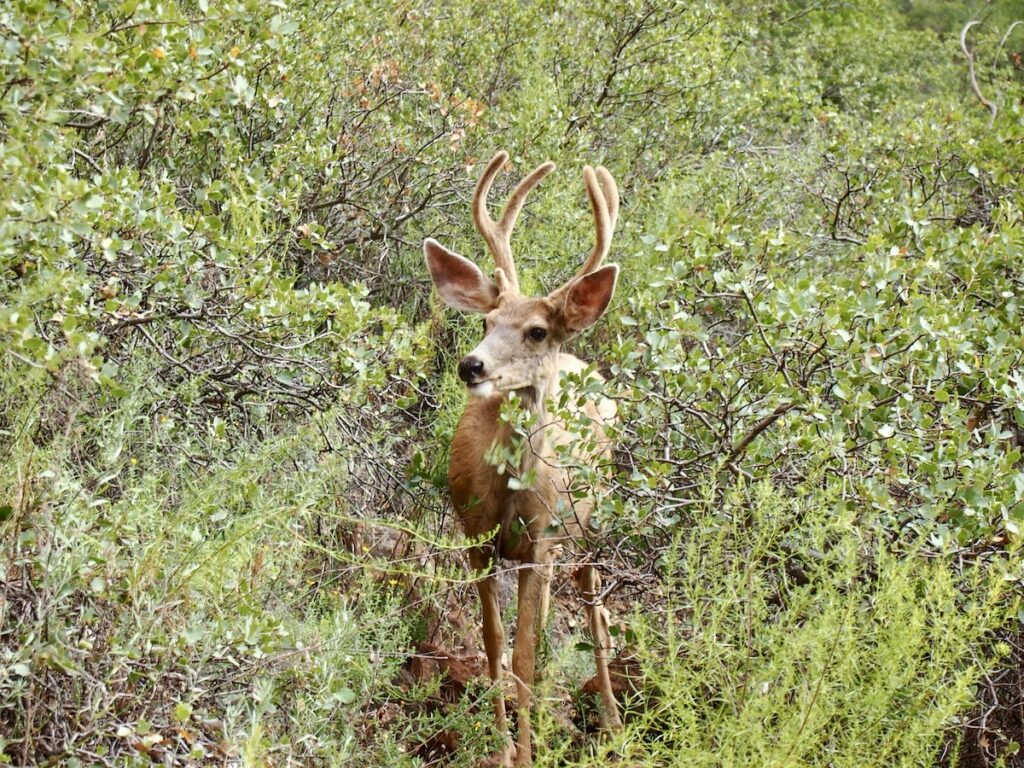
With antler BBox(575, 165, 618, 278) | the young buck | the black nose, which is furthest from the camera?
antler BBox(575, 165, 618, 278)

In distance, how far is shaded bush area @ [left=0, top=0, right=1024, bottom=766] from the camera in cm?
400

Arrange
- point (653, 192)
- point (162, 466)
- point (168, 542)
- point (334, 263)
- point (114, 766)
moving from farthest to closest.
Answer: point (653, 192) < point (334, 263) < point (162, 466) < point (168, 542) < point (114, 766)

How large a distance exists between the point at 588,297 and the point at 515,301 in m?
0.39

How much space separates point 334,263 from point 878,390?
3.70m

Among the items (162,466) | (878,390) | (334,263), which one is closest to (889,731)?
(878,390)

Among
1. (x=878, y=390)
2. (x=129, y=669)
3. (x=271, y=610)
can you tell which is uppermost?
(x=878, y=390)

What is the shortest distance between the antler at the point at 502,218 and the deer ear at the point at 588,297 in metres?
0.43

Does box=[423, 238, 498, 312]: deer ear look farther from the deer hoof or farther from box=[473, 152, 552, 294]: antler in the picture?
the deer hoof

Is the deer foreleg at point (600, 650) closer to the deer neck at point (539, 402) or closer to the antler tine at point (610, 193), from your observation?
the deer neck at point (539, 402)

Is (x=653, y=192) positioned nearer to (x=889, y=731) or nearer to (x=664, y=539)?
(x=664, y=539)

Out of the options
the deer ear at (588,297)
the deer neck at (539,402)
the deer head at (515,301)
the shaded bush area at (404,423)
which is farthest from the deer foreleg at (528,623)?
the deer ear at (588,297)

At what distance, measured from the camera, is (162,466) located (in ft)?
18.1

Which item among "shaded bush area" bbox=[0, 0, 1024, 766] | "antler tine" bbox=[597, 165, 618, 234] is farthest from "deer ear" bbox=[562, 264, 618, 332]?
"antler tine" bbox=[597, 165, 618, 234]

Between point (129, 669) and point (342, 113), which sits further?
point (342, 113)
